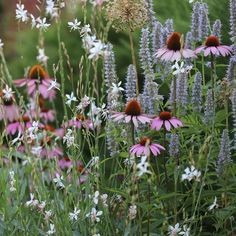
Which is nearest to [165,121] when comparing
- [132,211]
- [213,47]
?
[213,47]

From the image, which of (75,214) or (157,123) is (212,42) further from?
(75,214)

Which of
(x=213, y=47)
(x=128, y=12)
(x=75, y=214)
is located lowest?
(x=75, y=214)

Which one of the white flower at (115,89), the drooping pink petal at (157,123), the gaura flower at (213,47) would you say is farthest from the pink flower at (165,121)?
the gaura flower at (213,47)

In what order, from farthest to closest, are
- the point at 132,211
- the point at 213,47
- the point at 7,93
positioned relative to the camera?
the point at 213,47 → the point at 7,93 → the point at 132,211

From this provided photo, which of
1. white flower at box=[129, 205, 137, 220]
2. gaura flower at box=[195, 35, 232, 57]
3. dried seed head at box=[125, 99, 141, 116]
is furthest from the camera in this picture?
gaura flower at box=[195, 35, 232, 57]

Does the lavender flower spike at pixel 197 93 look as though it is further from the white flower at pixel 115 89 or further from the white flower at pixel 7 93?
the white flower at pixel 7 93

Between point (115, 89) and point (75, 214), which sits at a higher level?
point (115, 89)

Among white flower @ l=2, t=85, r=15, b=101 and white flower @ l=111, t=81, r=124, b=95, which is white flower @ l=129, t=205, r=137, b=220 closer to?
white flower @ l=111, t=81, r=124, b=95

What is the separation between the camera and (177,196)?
115 inches

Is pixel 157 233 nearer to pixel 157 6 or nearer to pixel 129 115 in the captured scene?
pixel 129 115

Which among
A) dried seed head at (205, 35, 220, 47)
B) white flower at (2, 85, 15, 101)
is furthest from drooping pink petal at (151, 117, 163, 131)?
white flower at (2, 85, 15, 101)

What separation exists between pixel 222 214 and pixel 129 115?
51 centimetres

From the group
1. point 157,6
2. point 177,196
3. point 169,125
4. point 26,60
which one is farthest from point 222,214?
point 26,60

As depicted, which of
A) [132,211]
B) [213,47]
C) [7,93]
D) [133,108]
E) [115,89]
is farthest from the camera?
[213,47]
